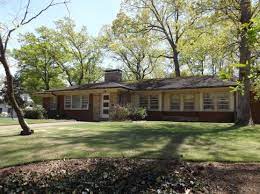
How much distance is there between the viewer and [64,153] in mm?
8789

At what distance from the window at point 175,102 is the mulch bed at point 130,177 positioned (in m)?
18.8

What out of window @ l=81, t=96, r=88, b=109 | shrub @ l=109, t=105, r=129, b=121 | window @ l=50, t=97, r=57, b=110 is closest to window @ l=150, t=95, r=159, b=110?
shrub @ l=109, t=105, r=129, b=121

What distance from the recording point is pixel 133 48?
48.2 meters

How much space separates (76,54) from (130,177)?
4495 cm

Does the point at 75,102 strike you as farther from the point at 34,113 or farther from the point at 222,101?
the point at 222,101

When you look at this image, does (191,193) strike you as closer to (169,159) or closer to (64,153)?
(169,159)

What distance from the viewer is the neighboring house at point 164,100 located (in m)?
24.2

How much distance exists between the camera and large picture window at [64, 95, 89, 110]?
2922cm

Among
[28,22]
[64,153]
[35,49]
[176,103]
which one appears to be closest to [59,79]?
[35,49]

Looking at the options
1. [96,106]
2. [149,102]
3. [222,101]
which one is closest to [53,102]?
[96,106]

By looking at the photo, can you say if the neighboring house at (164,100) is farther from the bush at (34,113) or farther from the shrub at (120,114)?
the bush at (34,113)

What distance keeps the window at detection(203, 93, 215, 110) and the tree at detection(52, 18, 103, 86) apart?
2796 centimetres

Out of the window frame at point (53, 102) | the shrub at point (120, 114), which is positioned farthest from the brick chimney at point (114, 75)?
the shrub at point (120, 114)

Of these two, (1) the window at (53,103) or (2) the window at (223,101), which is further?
(1) the window at (53,103)
